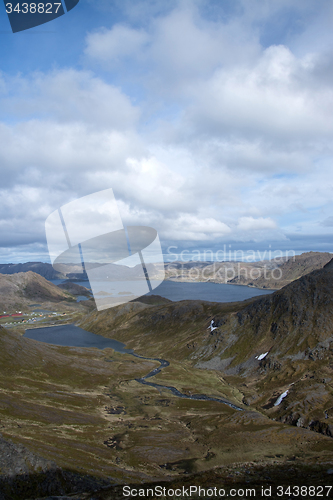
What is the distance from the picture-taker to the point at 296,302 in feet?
400

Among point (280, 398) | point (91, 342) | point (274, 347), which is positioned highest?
point (274, 347)

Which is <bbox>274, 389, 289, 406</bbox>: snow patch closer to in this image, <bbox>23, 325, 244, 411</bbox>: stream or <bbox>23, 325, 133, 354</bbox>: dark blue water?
<bbox>23, 325, 244, 411</bbox>: stream

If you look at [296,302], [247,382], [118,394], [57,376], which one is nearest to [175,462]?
[118,394]

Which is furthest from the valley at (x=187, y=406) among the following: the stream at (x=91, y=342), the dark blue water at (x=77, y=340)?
the dark blue water at (x=77, y=340)

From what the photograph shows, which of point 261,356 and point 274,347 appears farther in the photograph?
point 274,347

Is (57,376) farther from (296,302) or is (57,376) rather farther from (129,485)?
(296,302)

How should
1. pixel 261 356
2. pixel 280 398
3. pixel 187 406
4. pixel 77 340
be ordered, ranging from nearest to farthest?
pixel 280 398, pixel 187 406, pixel 261 356, pixel 77 340

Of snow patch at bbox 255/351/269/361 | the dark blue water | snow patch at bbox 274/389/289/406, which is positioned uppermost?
snow patch at bbox 255/351/269/361

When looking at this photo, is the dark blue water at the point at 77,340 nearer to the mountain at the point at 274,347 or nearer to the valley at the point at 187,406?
the mountain at the point at 274,347

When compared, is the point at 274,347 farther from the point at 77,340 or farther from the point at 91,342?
the point at 77,340

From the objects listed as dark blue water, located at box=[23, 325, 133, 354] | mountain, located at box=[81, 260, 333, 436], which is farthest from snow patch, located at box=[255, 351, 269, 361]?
dark blue water, located at box=[23, 325, 133, 354]

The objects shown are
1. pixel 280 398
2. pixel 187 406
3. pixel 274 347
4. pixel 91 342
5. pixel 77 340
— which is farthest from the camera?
pixel 77 340

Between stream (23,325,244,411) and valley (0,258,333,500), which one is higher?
valley (0,258,333,500)

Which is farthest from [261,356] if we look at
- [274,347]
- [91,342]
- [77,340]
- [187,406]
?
[77,340]
